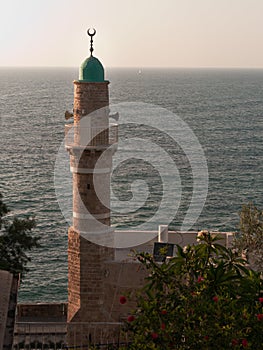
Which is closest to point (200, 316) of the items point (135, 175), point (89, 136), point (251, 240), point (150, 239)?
point (89, 136)

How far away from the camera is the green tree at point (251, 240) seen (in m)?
23.4

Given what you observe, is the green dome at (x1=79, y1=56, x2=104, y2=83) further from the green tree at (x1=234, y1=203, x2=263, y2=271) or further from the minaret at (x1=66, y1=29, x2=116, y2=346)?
the green tree at (x1=234, y1=203, x2=263, y2=271)

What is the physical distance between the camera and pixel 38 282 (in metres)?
42.8

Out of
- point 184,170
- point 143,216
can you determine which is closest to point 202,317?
point 143,216

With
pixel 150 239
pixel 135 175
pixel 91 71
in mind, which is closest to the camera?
pixel 91 71

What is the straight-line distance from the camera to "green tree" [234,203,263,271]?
76.6 ft

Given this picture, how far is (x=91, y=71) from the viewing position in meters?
22.2

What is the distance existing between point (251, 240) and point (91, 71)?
802 centimetres

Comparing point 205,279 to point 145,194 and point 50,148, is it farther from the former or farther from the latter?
point 50,148

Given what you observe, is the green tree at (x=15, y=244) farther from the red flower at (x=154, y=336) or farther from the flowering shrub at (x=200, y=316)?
the red flower at (x=154, y=336)

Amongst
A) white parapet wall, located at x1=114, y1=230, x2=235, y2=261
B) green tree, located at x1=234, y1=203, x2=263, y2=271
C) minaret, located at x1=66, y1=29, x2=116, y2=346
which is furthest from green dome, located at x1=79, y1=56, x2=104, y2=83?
green tree, located at x1=234, y1=203, x2=263, y2=271

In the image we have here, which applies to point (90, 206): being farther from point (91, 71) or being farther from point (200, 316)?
point (200, 316)

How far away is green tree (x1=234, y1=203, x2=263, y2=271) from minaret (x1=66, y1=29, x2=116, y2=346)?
4.54 metres

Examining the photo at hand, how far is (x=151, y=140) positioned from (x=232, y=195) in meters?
35.4
